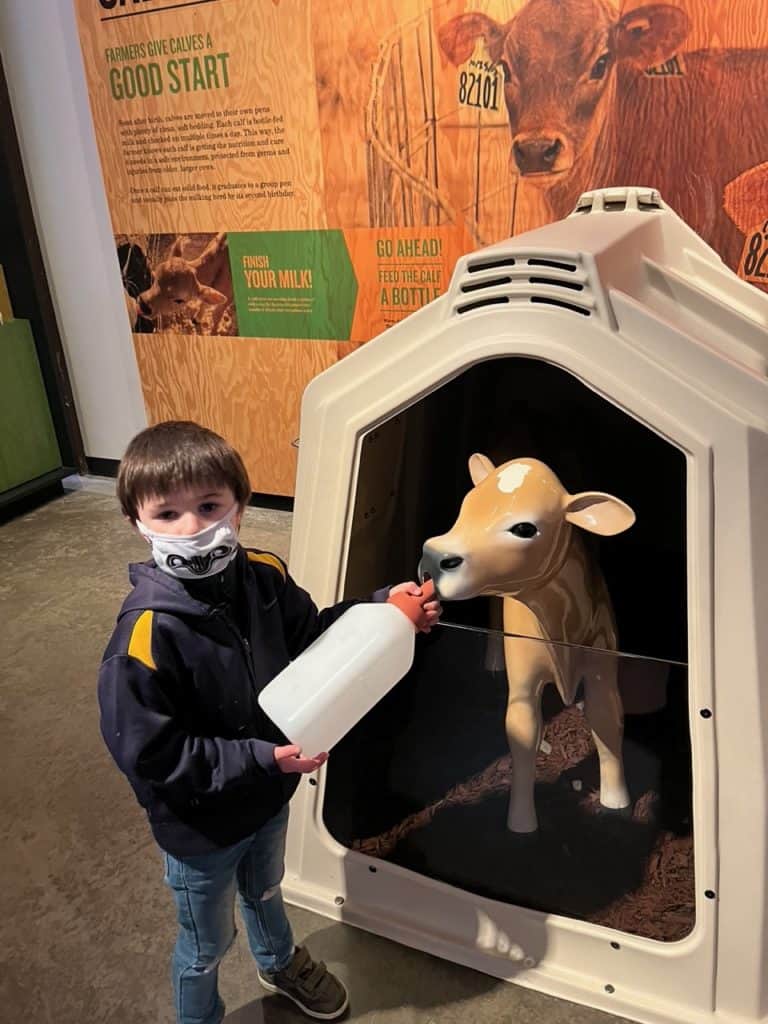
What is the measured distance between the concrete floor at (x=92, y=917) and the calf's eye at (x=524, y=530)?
613 mm

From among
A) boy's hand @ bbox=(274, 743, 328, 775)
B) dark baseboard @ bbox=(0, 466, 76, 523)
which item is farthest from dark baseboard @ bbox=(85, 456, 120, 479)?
boy's hand @ bbox=(274, 743, 328, 775)

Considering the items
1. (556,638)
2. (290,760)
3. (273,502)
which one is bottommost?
(273,502)

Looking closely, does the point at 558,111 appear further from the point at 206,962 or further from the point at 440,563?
the point at 206,962

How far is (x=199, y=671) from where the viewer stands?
0.81 meters

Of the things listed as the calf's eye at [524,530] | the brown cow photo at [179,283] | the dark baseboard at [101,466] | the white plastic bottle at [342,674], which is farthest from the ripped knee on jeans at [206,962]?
the dark baseboard at [101,466]

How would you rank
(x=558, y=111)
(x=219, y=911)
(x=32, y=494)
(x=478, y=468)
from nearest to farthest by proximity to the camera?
1. (x=219, y=911)
2. (x=478, y=468)
3. (x=558, y=111)
4. (x=32, y=494)

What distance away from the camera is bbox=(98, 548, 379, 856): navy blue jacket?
2.49 ft

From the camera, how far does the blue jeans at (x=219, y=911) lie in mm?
887

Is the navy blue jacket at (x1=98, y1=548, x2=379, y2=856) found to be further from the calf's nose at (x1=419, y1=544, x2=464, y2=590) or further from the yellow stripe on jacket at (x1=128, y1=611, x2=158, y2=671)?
the calf's nose at (x1=419, y1=544, x2=464, y2=590)

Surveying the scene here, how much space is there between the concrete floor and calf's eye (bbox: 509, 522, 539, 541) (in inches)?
24.1

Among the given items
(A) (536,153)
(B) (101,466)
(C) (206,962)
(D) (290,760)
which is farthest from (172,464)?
(B) (101,466)

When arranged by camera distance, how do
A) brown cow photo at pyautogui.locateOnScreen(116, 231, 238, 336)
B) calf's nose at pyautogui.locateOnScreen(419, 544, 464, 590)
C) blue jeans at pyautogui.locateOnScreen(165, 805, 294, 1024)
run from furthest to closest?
brown cow photo at pyautogui.locateOnScreen(116, 231, 238, 336), calf's nose at pyautogui.locateOnScreen(419, 544, 464, 590), blue jeans at pyautogui.locateOnScreen(165, 805, 294, 1024)

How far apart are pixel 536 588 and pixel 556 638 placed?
0.29 ft

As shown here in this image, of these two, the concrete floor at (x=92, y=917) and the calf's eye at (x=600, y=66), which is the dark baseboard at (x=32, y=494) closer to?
the concrete floor at (x=92, y=917)
